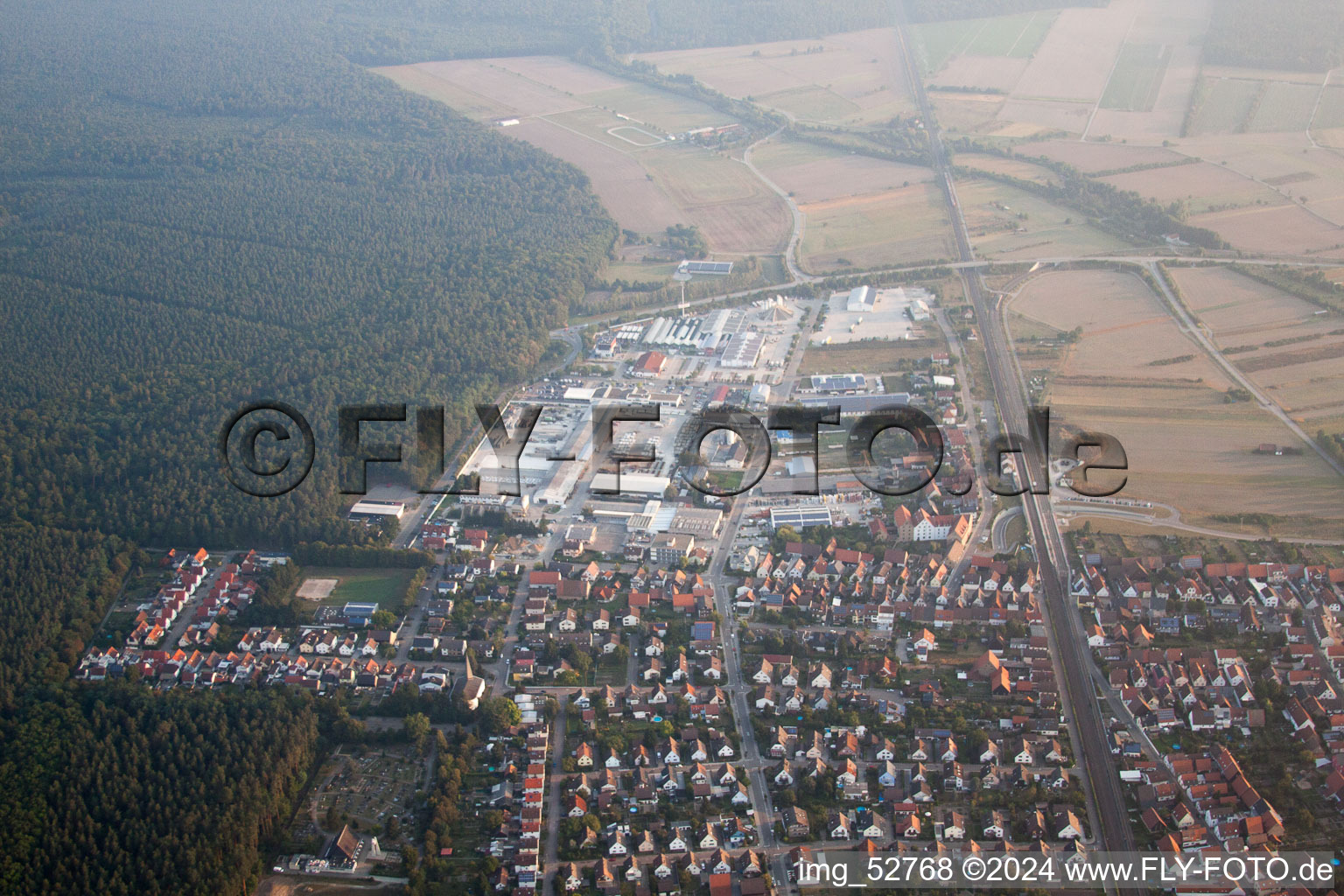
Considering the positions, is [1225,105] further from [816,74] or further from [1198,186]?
[816,74]

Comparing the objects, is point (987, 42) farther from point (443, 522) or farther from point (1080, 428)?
point (443, 522)

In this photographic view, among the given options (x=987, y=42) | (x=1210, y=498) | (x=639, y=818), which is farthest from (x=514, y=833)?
(x=987, y=42)

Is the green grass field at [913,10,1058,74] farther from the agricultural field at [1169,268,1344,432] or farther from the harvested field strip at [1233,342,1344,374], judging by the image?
the harvested field strip at [1233,342,1344,374]

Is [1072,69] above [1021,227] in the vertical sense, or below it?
above

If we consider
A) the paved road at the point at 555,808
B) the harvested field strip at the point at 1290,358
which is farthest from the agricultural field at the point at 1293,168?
the paved road at the point at 555,808

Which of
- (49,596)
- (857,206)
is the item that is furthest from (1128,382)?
(49,596)
